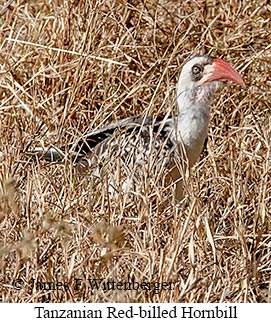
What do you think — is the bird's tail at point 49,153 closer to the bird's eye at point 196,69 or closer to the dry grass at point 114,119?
the dry grass at point 114,119

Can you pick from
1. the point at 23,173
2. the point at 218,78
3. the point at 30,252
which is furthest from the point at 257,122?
the point at 30,252

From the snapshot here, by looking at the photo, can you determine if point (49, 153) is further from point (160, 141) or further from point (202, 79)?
point (202, 79)

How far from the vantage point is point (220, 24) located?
17.3 feet

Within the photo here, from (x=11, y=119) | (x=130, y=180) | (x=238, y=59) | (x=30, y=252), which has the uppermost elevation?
(x=238, y=59)

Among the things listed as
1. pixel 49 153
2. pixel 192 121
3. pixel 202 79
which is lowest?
pixel 49 153

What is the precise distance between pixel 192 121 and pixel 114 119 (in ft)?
1.38

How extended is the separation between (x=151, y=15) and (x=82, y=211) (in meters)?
1.63

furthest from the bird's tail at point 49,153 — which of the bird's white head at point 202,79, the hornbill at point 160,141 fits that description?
the bird's white head at point 202,79

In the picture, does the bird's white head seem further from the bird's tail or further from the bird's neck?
the bird's tail

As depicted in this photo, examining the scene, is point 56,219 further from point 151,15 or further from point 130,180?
point 151,15

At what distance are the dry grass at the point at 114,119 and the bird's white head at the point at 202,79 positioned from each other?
0.36 feet

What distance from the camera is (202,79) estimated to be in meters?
4.68

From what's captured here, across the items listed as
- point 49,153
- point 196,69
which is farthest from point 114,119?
point 49,153

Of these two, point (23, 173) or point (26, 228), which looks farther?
point (23, 173)
